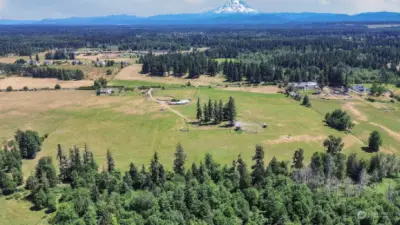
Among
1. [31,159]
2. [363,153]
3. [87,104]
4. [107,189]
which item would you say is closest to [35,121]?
[87,104]

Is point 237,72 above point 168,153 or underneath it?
above

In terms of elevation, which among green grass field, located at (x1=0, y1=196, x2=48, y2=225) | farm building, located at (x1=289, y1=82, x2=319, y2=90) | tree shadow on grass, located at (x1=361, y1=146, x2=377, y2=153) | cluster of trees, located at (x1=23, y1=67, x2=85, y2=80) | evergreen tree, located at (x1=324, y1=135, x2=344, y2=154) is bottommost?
green grass field, located at (x1=0, y1=196, x2=48, y2=225)

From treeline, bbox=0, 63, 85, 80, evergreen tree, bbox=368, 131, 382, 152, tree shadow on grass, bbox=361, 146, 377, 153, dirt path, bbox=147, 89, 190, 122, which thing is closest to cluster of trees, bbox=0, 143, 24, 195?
dirt path, bbox=147, 89, 190, 122

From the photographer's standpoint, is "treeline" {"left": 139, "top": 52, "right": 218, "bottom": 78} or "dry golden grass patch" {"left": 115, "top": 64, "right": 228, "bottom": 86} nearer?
"dry golden grass patch" {"left": 115, "top": 64, "right": 228, "bottom": 86}

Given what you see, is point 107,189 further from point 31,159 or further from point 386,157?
point 386,157

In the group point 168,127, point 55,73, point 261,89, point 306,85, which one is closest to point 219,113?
point 168,127

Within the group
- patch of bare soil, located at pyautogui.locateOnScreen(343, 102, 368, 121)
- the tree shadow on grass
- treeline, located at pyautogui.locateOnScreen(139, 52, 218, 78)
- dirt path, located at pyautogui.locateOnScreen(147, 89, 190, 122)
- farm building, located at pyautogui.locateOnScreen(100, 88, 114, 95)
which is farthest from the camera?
treeline, located at pyautogui.locateOnScreen(139, 52, 218, 78)

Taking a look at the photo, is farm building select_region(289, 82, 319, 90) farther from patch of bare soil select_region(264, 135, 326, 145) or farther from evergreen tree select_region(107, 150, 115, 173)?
evergreen tree select_region(107, 150, 115, 173)
